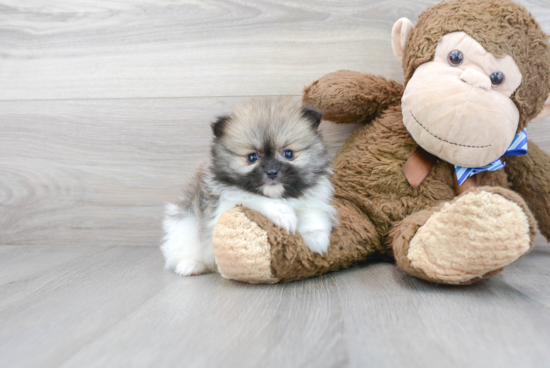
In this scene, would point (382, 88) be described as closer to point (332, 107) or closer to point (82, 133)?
point (332, 107)

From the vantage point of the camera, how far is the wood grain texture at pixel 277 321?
75cm

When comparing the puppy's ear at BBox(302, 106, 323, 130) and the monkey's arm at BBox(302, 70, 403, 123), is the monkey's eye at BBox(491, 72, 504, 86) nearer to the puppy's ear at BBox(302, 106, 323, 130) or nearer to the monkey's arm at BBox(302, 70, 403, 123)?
the monkey's arm at BBox(302, 70, 403, 123)

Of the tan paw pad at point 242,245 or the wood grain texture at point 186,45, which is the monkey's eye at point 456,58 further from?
the tan paw pad at point 242,245

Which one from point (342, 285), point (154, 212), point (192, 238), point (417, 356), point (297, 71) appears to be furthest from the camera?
point (154, 212)

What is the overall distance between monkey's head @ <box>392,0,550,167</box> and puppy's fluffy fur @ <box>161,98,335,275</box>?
350mm

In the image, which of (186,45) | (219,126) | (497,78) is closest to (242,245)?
(219,126)

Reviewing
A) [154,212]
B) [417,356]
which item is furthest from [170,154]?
[417,356]

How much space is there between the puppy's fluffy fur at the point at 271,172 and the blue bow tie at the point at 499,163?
45 cm

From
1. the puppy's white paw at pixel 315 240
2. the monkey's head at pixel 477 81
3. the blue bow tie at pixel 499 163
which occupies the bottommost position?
the puppy's white paw at pixel 315 240

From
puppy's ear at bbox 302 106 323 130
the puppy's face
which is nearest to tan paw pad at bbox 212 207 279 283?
the puppy's face

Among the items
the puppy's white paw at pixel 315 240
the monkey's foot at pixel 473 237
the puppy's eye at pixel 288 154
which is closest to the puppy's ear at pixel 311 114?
the puppy's eye at pixel 288 154

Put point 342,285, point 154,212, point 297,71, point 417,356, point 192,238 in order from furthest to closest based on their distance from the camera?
point 154,212 < point 297,71 < point 192,238 < point 342,285 < point 417,356

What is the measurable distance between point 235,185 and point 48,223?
1.15 meters

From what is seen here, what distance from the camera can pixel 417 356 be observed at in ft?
2.41
